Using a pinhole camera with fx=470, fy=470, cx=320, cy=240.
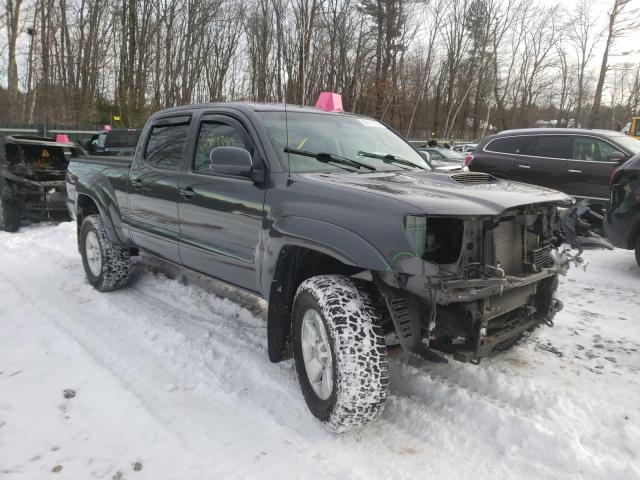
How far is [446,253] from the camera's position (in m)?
2.48

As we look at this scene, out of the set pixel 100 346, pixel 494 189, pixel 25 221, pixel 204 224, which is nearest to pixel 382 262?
pixel 494 189

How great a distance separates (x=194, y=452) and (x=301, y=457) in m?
0.58

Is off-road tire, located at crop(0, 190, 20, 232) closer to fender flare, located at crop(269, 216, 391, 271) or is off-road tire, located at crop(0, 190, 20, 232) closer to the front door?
the front door

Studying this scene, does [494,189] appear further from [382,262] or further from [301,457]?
[301,457]

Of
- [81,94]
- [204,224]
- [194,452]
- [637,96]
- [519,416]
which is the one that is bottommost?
[194,452]

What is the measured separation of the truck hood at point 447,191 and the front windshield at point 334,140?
0.20 m

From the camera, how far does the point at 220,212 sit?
3467 mm

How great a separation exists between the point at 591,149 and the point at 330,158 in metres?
6.75

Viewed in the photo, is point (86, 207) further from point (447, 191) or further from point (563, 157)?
point (563, 157)

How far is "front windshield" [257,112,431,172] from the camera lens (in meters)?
3.28

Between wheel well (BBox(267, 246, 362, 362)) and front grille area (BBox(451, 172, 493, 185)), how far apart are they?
0.95 meters

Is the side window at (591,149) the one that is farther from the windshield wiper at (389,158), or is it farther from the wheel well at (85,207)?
the wheel well at (85,207)

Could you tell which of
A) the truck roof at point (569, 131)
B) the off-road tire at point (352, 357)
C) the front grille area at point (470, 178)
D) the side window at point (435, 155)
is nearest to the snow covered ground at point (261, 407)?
the off-road tire at point (352, 357)

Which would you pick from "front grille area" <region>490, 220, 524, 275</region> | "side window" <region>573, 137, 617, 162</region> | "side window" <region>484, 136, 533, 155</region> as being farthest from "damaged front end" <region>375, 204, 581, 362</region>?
"side window" <region>484, 136, 533, 155</region>
